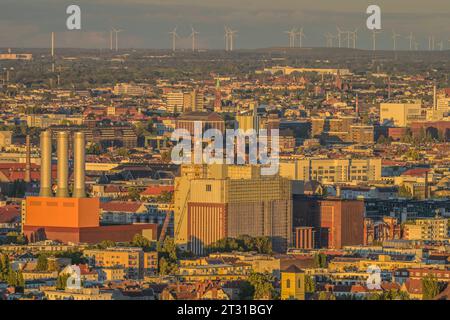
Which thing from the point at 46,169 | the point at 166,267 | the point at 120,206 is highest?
the point at 46,169

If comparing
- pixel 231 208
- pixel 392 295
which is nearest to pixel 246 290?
pixel 392 295

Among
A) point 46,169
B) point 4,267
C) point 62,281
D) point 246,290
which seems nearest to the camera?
point 246,290

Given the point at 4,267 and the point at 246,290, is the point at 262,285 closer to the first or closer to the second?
the point at 246,290

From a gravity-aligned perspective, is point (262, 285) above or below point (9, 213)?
above

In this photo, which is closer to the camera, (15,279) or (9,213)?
(15,279)

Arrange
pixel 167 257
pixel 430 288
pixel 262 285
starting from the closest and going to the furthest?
pixel 430 288 → pixel 262 285 → pixel 167 257

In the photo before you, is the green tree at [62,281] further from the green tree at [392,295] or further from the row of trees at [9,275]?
the green tree at [392,295]

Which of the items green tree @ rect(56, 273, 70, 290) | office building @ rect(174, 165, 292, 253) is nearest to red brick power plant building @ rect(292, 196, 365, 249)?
office building @ rect(174, 165, 292, 253)
